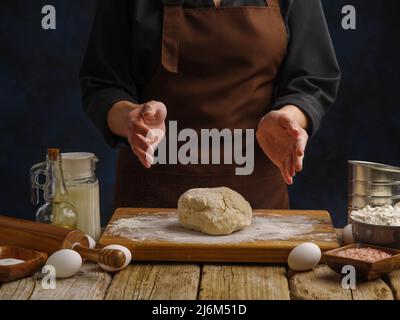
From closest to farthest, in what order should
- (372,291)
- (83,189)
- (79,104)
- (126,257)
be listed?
(372,291) < (126,257) < (83,189) < (79,104)

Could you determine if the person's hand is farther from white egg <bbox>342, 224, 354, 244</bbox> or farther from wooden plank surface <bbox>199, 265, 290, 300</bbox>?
wooden plank surface <bbox>199, 265, 290, 300</bbox>

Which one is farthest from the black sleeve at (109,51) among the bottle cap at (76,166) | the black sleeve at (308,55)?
the black sleeve at (308,55)

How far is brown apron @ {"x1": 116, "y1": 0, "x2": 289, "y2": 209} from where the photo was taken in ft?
7.11

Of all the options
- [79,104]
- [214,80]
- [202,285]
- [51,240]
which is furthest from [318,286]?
[79,104]

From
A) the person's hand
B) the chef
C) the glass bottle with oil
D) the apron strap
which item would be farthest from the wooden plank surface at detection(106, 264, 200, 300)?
the apron strap

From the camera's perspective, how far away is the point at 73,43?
333 centimetres

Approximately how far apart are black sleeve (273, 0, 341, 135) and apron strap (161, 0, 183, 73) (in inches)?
11.7

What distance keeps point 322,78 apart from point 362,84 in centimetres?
111

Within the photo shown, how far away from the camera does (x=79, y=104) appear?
3361mm

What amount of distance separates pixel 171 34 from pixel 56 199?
62 centimetres

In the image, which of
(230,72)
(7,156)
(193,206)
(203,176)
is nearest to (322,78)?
(230,72)

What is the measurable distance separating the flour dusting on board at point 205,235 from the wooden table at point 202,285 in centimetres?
10

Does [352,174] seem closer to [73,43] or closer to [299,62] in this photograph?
[299,62]

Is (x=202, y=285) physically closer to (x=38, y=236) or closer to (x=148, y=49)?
(x=38, y=236)
